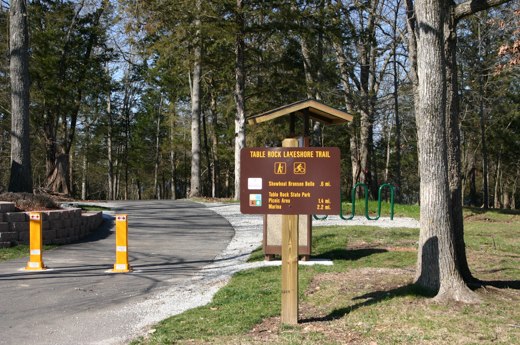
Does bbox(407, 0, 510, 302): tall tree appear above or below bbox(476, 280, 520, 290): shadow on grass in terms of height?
above

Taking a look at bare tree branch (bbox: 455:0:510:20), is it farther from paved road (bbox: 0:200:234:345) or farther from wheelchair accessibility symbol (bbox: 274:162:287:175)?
paved road (bbox: 0:200:234:345)

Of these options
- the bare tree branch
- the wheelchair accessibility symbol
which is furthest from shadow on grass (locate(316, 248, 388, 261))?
the bare tree branch

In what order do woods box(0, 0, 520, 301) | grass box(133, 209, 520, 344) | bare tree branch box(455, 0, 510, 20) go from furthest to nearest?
1. woods box(0, 0, 520, 301)
2. bare tree branch box(455, 0, 510, 20)
3. grass box(133, 209, 520, 344)

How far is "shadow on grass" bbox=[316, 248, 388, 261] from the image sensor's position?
10095 millimetres

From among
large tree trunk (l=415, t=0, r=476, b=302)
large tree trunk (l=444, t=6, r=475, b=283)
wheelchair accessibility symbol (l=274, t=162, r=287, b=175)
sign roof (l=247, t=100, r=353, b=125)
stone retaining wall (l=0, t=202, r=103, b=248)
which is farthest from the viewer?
stone retaining wall (l=0, t=202, r=103, b=248)

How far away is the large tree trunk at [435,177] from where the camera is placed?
6.55 m

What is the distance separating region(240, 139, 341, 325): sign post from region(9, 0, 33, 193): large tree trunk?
35.8 ft

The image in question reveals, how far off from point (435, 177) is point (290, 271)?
2.23 meters

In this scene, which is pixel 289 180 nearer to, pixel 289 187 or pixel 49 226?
pixel 289 187

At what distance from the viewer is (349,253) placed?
10492mm

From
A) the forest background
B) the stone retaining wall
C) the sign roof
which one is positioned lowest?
the stone retaining wall

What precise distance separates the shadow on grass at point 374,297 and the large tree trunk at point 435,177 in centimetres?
16

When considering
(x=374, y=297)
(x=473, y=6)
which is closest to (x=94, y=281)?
(x=374, y=297)

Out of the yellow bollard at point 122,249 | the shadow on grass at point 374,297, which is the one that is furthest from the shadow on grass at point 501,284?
the yellow bollard at point 122,249
